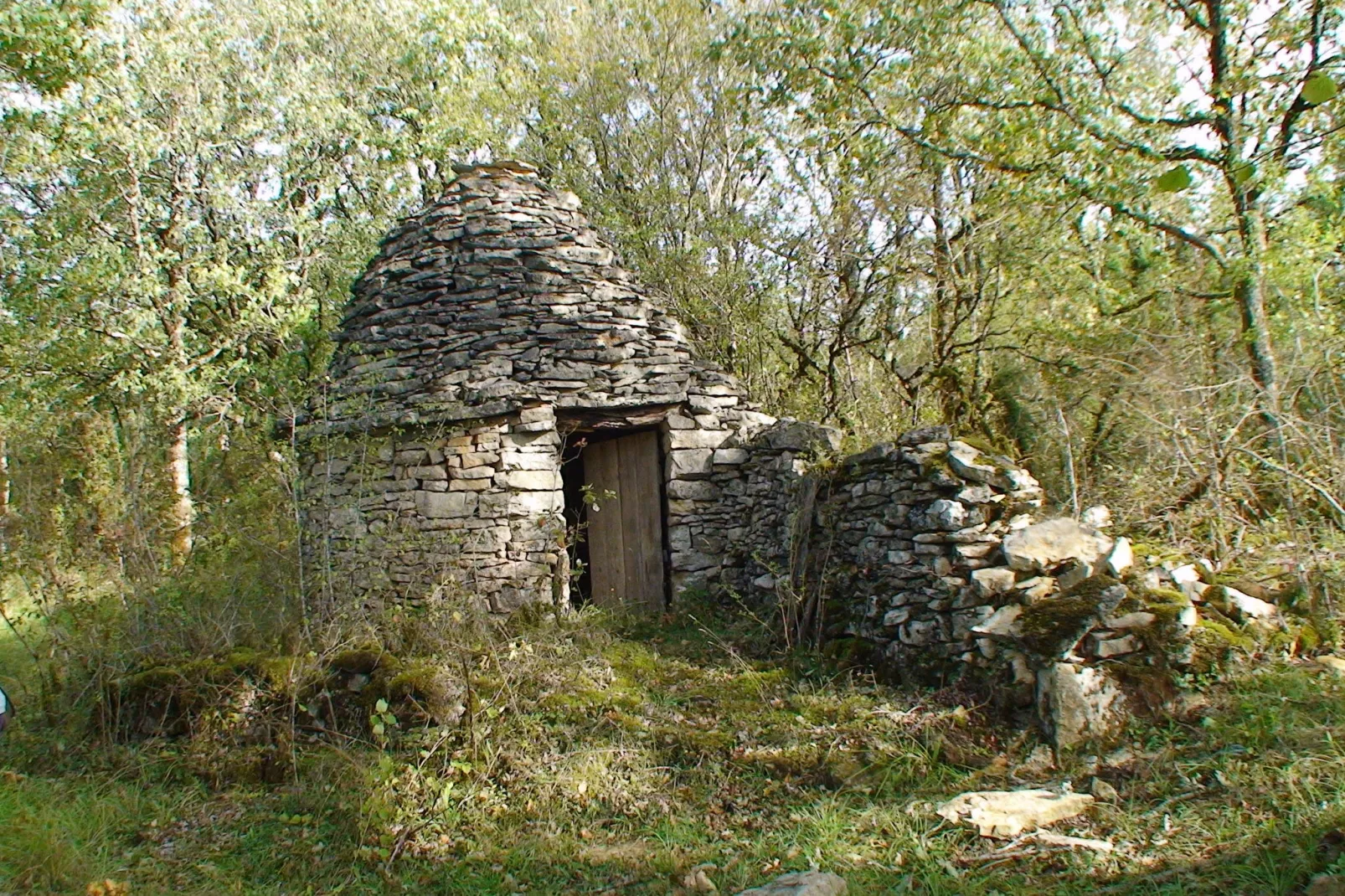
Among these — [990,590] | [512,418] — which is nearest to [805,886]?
[990,590]

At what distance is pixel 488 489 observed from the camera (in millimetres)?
6992

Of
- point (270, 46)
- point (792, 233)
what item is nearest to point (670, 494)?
point (792, 233)

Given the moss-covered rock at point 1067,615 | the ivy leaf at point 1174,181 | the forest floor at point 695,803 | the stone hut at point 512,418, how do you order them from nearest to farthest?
the ivy leaf at point 1174,181 → the forest floor at point 695,803 → the moss-covered rock at point 1067,615 → the stone hut at point 512,418

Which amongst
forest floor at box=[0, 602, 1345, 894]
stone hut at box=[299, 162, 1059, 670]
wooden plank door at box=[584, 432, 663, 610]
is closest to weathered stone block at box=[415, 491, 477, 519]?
stone hut at box=[299, 162, 1059, 670]

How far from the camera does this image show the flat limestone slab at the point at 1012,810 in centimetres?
363

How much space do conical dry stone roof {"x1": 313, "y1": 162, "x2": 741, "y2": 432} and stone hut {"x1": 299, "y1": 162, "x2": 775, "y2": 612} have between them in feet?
0.05

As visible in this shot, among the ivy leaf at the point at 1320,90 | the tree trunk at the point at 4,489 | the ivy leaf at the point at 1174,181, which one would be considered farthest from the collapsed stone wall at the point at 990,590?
the tree trunk at the point at 4,489

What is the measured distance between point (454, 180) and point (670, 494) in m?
3.78

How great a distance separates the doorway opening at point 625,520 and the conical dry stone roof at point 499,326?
629 millimetres

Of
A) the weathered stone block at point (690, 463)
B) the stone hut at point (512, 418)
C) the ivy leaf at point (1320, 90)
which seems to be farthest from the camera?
the weathered stone block at point (690, 463)

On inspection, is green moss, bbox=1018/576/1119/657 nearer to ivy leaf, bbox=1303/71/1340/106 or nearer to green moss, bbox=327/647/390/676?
ivy leaf, bbox=1303/71/1340/106

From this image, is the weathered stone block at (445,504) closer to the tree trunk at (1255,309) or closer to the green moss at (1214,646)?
the green moss at (1214,646)

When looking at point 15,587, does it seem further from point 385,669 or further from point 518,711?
point 518,711

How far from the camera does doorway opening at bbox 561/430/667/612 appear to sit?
25.1 feet
